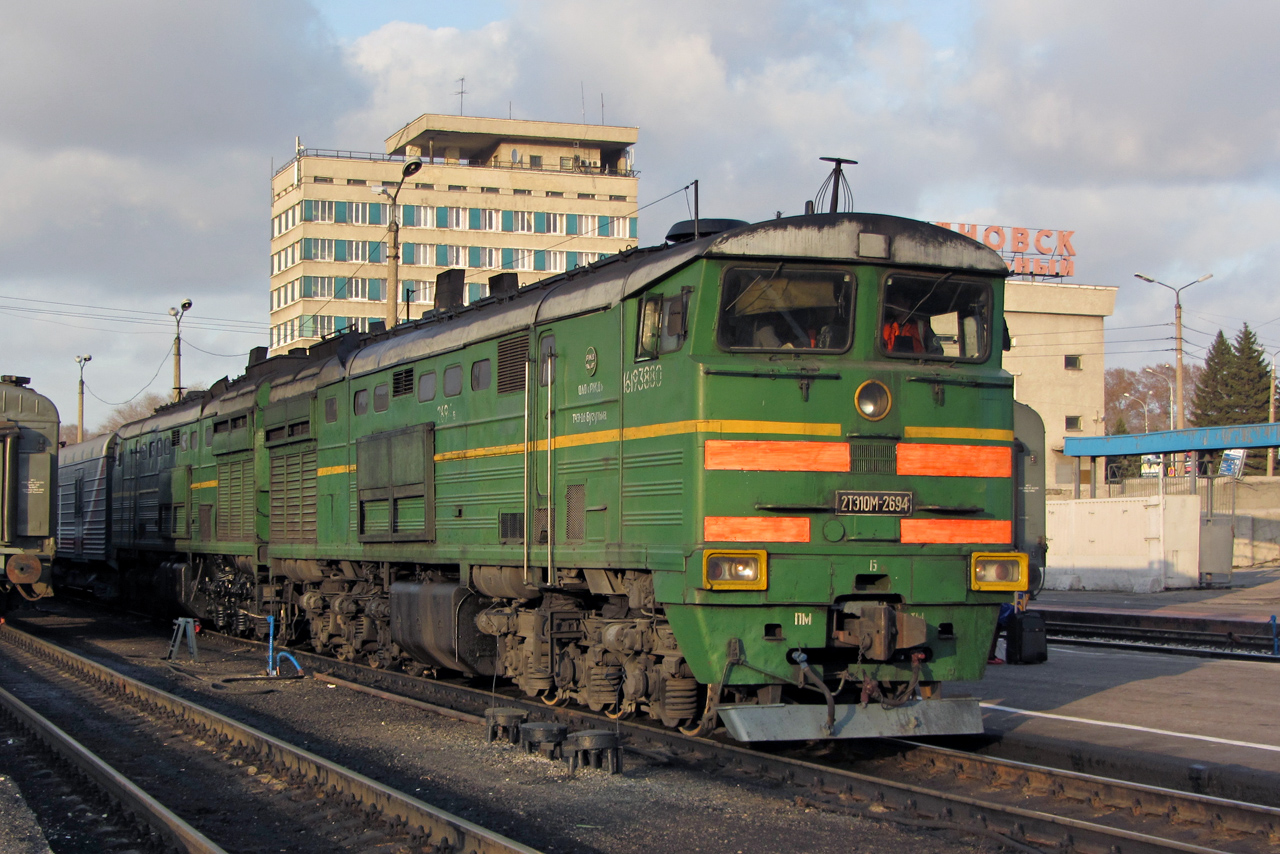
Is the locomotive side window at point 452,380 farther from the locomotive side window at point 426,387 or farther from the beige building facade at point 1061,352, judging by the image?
the beige building facade at point 1061,352

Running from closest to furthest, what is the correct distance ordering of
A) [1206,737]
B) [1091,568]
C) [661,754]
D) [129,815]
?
[129,815] < [661,754] < [1206,737] < [1091,568]

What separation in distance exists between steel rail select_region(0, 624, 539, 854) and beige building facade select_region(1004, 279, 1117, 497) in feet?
173

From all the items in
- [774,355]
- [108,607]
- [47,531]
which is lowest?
[108,607]

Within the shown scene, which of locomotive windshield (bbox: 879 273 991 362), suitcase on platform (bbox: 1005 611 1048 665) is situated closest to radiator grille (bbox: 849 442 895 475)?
locomotive windshield (bbox: 879 273 991 362)

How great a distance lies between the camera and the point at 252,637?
71.9ft

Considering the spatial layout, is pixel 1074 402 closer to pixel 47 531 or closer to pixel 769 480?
pixel 47 531

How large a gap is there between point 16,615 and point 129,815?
2321cm

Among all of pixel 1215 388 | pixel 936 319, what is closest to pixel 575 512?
pixel 936 319

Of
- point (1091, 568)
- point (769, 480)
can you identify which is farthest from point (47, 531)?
point (1091, 568)

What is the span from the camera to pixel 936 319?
9680 mm

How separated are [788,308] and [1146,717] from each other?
5.88 meters

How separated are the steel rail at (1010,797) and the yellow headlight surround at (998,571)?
1.30 metres

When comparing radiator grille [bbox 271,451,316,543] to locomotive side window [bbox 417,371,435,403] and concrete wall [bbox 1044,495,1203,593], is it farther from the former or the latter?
concrete wall [bbox 1044,495,1203,593]

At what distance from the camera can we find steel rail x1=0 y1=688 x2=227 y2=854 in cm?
739
